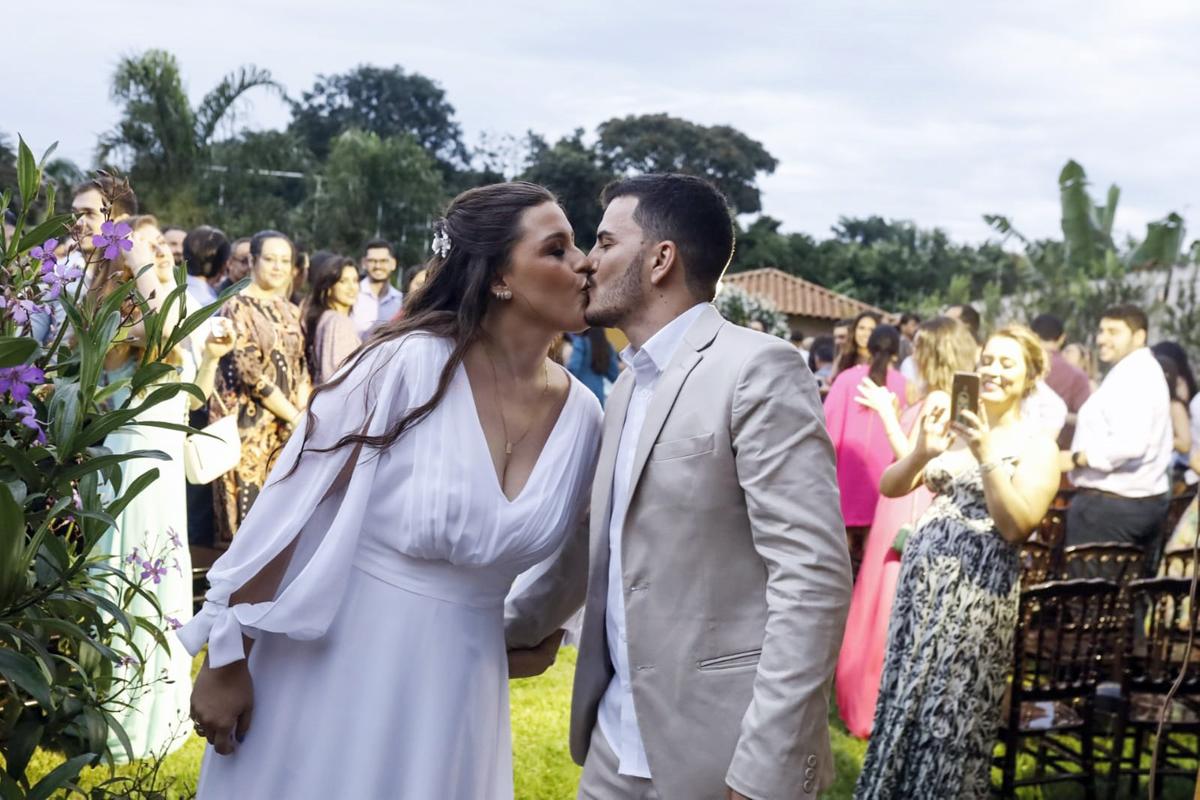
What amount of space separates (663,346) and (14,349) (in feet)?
4.29

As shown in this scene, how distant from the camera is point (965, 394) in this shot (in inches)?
196

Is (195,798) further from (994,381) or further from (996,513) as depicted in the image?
(994,381)

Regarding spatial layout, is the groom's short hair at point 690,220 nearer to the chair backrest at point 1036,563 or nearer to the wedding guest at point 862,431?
the chair backrest at point 1036,563

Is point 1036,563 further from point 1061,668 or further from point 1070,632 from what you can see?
point 1061,668

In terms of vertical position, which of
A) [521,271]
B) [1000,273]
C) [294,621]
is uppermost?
[1000,273]

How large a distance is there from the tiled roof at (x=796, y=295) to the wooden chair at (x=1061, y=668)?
140 feet

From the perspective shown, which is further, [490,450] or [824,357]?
[824,357]

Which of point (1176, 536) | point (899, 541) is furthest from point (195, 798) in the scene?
point (1176, 536)

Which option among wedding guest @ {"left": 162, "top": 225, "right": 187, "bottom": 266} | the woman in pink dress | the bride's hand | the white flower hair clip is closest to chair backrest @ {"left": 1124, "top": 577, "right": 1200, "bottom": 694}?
the woman in pink dress

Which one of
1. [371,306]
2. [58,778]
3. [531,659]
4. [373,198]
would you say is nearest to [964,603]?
[531,659]

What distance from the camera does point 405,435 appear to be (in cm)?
279

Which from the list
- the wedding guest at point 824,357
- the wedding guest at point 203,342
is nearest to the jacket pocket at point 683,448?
the wedding guest at point 203,342

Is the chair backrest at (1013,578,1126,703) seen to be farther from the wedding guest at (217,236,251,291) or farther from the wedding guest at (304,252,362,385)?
the wedding guest at (217,236,251,291)

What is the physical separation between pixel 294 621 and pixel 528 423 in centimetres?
72
